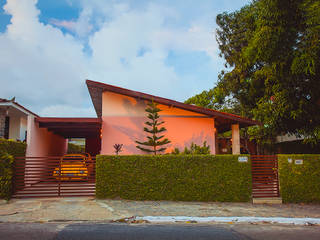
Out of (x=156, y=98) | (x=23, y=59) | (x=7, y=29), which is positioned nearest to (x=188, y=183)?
(x=156, y=98)

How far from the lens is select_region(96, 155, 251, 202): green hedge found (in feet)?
28.0

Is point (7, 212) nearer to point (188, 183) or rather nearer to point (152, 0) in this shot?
point (188, 183)

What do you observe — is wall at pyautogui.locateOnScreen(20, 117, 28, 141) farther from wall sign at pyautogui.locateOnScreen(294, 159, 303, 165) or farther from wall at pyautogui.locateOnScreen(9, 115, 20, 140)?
wall sign at pyautogui.locateOnScreen(294, 159, 303, 165)

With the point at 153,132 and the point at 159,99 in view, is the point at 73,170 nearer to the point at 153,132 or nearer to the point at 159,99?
the point at 153,132

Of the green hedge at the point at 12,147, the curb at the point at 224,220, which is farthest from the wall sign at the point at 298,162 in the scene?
the green hedge at the point at 12,147

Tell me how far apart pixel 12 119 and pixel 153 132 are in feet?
25.3

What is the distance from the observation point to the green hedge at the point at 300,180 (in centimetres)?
875

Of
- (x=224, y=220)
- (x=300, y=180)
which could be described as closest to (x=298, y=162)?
(x=300, y=180)

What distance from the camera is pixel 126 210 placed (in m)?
7.18

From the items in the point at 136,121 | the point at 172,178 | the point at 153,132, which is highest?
the point at 136,121

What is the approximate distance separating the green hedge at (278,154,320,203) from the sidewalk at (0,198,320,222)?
397mm

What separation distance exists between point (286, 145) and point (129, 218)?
1508 cm

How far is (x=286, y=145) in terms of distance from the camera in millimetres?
17719

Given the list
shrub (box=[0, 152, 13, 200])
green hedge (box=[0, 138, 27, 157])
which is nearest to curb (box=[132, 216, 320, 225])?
shrub (box=[0, 152, 13, 200])
